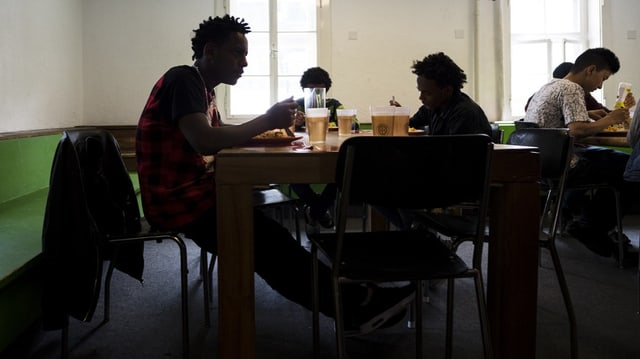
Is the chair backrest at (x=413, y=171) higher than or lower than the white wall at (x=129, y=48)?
lower

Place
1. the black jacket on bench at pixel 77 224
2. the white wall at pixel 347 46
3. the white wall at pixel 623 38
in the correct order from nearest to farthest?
1. the black jacket on bench at pixel 77 224
2. the white wall at pixel 347 46
3. the white wall at pixel 623 38

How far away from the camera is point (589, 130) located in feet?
9.75

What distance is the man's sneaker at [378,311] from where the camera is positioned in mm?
1622

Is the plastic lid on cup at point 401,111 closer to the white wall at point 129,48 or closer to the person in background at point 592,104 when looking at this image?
the person in background at point 592,104

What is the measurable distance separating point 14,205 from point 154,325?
1.20 meters

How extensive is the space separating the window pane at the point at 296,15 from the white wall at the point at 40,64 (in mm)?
1809

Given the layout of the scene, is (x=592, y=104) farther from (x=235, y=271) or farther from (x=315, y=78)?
(x=235, y=271)

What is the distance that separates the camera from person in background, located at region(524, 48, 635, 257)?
2.96m

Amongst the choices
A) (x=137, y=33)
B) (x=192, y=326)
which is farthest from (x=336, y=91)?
(x=192, y=326)

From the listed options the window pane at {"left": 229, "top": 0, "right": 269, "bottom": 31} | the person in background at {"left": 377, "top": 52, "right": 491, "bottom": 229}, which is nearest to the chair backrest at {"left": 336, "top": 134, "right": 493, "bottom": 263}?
the person in background at {"left": 377, "top": 52, "right": 491, "bottom": 229}

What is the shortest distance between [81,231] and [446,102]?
1.53m

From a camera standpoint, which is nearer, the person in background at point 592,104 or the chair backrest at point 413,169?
the chair backrest at point 413,169

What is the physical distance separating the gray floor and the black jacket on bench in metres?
0.25

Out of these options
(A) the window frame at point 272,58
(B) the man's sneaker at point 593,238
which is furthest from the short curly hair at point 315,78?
Result: (B) the man's sneaker at point 593,238
